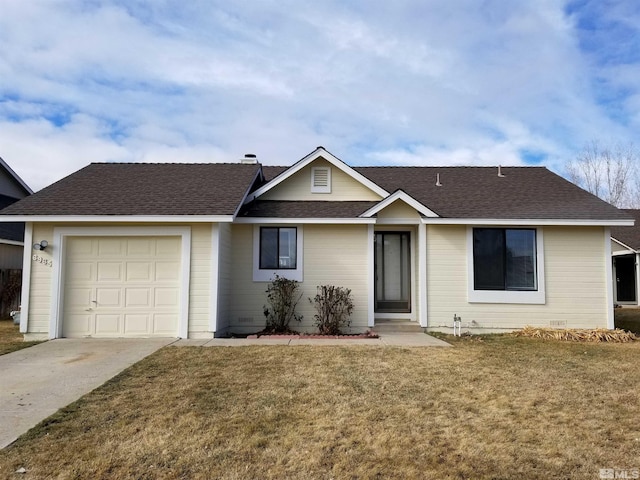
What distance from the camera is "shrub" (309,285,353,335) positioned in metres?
10.7

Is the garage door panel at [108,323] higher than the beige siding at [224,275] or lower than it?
lower

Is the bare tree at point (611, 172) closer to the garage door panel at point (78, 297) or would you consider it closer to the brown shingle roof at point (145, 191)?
the brown shingle roof at point (145, 191)

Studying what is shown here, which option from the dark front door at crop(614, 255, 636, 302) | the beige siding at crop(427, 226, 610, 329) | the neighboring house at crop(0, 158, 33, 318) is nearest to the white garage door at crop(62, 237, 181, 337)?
the beige siding at crop(427, 226, 610, 329)

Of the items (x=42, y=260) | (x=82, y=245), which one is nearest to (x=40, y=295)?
(x=42, y=260)

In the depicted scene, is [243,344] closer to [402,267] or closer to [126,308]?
[126,308]

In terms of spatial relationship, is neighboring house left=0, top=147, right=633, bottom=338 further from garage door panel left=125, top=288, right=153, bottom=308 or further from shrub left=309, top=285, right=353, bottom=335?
shrub left=309, top=285, right=353, bottom=335

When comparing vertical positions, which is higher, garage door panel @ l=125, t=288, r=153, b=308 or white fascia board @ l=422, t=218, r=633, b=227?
white fascia board @ l=422, t=218, r=633, b=227

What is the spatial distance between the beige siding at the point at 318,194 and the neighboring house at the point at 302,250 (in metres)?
0.03

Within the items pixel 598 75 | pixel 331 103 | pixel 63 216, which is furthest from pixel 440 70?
pixel 63 216

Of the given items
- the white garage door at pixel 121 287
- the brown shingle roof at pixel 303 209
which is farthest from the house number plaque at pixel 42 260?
the brown shingle roof at pixel 303 209

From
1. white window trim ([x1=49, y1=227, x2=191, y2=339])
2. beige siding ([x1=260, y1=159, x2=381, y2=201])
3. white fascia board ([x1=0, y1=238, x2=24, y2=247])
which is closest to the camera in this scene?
white window trim ([x1=49, y1=227, x2=191, y2=339])

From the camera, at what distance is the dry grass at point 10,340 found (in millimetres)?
8836

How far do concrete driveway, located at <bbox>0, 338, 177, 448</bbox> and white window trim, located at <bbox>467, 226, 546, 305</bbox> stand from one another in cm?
739

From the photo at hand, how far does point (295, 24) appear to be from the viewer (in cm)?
1186
